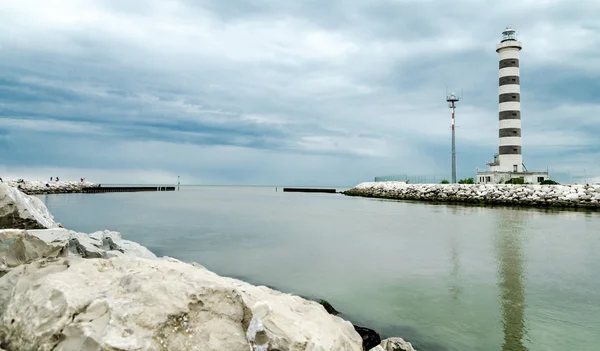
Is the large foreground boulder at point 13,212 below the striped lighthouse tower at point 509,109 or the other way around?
below

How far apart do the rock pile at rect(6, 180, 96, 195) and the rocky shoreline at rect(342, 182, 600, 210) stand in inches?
1807

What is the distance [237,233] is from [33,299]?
13936 millimetres

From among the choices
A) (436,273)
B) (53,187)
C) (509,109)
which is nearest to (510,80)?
(509,109)

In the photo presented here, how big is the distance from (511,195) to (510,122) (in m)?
9.99

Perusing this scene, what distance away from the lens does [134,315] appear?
8.95 ft

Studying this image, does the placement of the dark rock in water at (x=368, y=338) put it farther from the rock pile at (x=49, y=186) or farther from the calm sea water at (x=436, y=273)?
the rock pile at (x=49, y=186)

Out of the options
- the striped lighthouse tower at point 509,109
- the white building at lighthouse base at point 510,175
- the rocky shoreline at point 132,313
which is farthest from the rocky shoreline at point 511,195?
the rocky shoreline at point 132,313

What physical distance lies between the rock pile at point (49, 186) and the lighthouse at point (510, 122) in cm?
5315

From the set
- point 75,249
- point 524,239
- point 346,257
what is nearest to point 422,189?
point 524,239

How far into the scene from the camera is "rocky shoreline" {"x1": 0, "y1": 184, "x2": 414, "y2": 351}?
8.63 ft

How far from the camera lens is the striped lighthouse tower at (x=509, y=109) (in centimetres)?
3881

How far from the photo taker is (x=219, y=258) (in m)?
10.9

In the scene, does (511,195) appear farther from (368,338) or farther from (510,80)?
(368,338)

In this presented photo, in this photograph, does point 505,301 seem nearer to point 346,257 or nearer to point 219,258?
point 346,257
